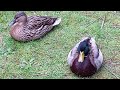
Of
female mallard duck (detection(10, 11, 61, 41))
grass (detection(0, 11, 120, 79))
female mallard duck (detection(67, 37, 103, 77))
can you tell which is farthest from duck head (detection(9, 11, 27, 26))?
female mallard duck (detection(67, 37, 103, 77))

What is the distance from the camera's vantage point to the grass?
18.6ft

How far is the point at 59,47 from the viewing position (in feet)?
20.7

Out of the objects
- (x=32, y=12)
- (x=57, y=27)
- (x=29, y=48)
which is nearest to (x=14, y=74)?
(x=29, y=48)

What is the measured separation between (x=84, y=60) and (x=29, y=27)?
1.46 metres

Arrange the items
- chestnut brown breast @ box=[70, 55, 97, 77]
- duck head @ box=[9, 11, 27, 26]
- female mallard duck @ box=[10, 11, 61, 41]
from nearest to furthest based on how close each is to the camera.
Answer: chestnut brown breast @ box=[70, 55, 97, 77] → female mallard duck @ box=[10, 11, 61, 41] → duck head @ box=[9, 11, 27, 26]

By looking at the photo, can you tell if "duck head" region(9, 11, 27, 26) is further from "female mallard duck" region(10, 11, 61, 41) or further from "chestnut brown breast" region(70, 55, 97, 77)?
"chestnut brown breast" region(70, 55, 97, 77)

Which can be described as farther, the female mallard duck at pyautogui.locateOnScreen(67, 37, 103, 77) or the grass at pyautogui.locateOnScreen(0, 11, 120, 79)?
the grass at pyautogui.locateOnScreen(0, 11, 120, 79)

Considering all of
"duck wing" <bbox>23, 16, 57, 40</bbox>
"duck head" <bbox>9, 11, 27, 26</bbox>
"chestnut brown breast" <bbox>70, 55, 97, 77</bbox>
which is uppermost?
"duck head" <bbox>9, 11, 27, 26</bbox>

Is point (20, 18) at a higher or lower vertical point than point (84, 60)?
higher

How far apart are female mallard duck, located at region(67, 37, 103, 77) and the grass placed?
132mm

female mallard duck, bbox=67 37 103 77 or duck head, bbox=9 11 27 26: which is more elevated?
duck head, bbox=9 11 27 26

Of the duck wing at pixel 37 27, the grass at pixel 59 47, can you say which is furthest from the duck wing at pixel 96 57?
the duck wing at pixel 37 27

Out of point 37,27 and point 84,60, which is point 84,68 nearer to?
point 84,60

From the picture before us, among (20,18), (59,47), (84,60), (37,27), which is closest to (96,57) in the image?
(84,60)
